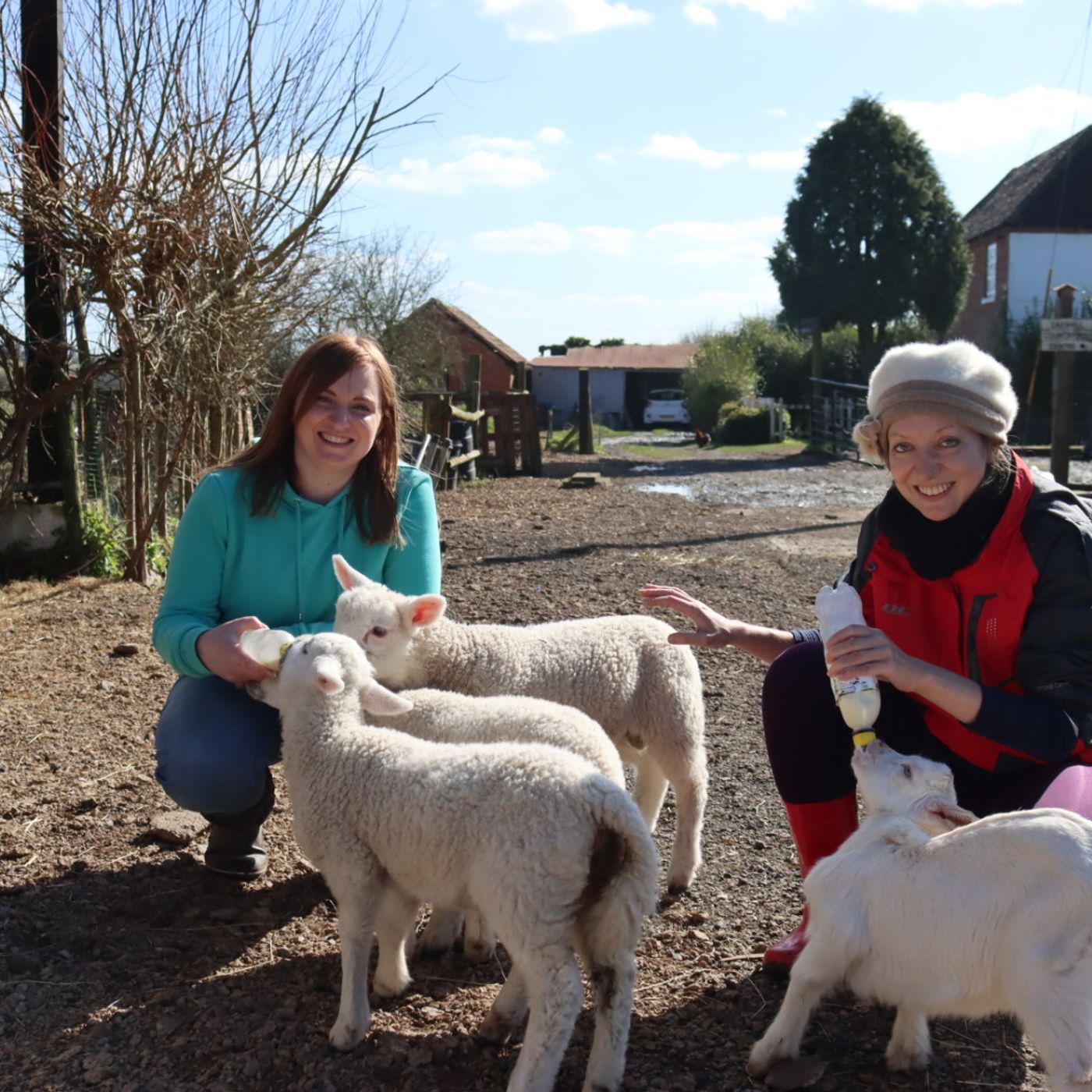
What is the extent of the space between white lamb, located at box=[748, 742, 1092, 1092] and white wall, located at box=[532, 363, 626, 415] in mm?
55017

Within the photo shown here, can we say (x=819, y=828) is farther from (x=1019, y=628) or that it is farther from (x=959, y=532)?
(x=959, y=532)

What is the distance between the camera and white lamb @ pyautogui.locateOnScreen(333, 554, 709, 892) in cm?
381

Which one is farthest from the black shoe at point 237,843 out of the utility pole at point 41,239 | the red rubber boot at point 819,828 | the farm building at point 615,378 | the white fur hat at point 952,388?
the farm building at point 615,378

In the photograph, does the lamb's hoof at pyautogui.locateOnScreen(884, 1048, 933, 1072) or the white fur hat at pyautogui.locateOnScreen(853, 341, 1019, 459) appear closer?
the lamb's hoof at pyautogui.locateOnScreen(884, 1048, 933, 1072)

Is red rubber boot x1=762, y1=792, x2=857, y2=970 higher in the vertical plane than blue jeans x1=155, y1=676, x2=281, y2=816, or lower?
lower

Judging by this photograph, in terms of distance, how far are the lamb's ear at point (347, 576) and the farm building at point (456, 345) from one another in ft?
55.6

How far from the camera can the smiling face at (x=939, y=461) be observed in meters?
2.90

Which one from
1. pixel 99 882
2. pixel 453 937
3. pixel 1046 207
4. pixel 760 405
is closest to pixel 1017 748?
pixel 453 937

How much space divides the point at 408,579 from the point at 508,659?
47 centimetres

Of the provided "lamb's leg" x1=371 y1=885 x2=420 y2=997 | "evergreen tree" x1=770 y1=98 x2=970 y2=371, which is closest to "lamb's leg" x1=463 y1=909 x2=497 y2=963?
"lamb's leg" x1=371 y1=885 x2=420 y2=997

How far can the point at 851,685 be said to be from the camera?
284 cm

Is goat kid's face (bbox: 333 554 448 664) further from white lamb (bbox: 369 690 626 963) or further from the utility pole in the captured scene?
the utility pole

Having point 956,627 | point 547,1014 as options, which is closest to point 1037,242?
point 956,627

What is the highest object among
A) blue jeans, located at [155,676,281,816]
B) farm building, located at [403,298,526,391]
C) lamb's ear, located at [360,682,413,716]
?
farm building, located at [403,298,526,391]
